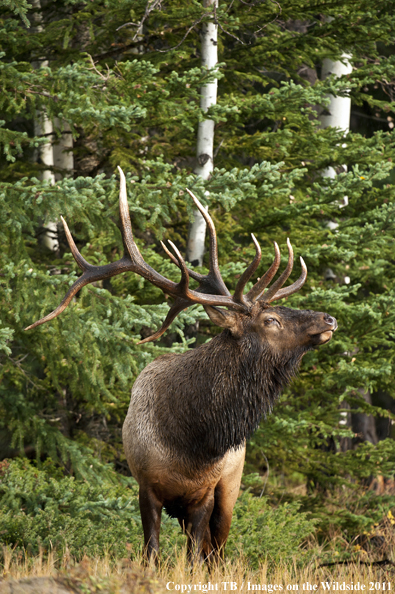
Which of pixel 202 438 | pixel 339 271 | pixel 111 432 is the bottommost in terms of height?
pixel 111 432

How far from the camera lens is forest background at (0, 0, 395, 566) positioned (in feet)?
17.3

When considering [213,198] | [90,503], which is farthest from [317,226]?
[90,503]

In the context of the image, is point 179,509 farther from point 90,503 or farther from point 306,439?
point 306,439

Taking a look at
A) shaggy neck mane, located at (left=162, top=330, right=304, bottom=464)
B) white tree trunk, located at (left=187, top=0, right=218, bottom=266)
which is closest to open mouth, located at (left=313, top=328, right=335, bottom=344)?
shaggy neck mane, located at (left=162, top=330, right=304, bottom=464)

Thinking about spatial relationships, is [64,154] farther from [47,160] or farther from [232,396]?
[232,396]

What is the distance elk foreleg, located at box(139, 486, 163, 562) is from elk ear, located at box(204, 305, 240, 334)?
1.04 meters

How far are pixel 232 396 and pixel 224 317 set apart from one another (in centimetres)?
46

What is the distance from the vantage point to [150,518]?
3912mm

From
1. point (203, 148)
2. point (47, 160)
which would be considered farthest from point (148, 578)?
point (47, 160)

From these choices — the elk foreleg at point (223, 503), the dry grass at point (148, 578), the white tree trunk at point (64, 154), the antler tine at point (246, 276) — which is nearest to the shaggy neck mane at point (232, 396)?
the antler tine at point (246, 276)

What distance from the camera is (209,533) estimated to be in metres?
4.34

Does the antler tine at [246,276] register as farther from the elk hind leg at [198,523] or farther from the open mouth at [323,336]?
the elk hind leg at [198,523]

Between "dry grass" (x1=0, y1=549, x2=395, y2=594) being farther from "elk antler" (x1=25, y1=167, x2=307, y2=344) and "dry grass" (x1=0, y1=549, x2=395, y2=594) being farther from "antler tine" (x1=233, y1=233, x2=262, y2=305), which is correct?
"antler tine" (x1=233, y1=233, x2=262, y2=305)

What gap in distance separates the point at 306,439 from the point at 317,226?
2.17m
